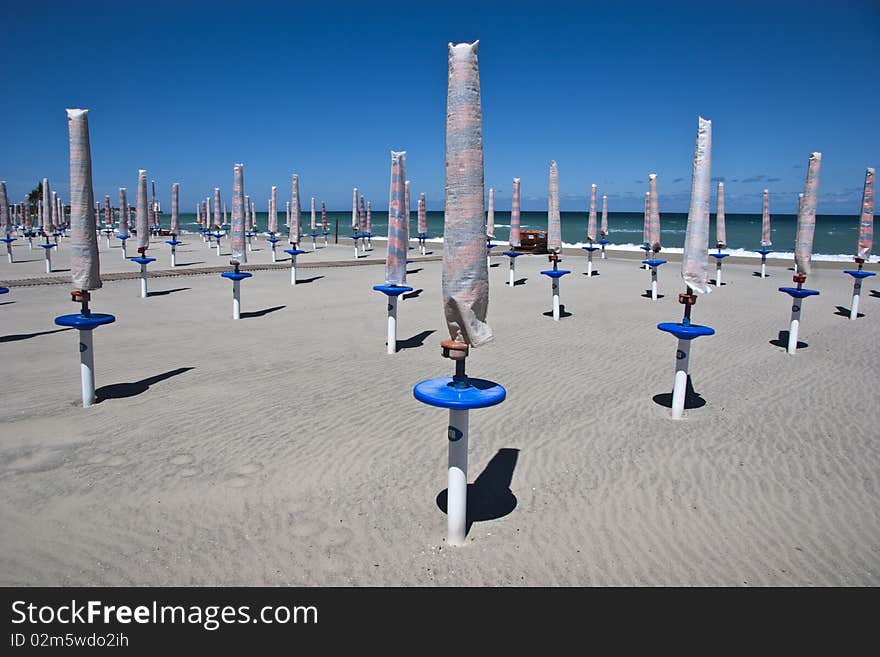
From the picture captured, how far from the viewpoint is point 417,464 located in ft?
19.2

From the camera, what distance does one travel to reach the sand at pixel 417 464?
13.9ft

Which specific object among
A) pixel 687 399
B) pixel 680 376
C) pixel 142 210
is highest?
pixel 142 210

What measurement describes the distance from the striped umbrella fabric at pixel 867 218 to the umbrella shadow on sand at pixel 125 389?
1577 cm

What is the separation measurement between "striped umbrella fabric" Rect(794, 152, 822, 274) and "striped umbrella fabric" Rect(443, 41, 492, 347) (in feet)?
33.7

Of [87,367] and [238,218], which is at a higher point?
[238,218]

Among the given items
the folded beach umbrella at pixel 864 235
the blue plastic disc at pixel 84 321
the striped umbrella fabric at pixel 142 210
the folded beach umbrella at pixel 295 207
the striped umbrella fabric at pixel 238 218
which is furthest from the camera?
the folded beach umbrella at pixel 295 207

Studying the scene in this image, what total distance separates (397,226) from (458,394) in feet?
22.9

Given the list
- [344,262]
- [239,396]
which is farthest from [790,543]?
[344,262]

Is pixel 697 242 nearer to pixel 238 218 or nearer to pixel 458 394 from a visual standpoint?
pixel 458 394

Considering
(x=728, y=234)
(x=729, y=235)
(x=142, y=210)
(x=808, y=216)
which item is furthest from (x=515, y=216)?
(x=728, y=234)

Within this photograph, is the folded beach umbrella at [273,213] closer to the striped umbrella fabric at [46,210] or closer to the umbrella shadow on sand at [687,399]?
the striped umbrella fabric at [46,210]

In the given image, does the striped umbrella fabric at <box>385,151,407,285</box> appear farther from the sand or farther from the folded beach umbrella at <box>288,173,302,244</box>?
the folded beach umbrella at <box>288,173,302,244</box>

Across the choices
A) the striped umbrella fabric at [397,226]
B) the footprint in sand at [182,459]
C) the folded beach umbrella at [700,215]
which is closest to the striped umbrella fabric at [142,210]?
the striped umbrella fabric at [397,226]

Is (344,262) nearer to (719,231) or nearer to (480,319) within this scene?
(719,231)
